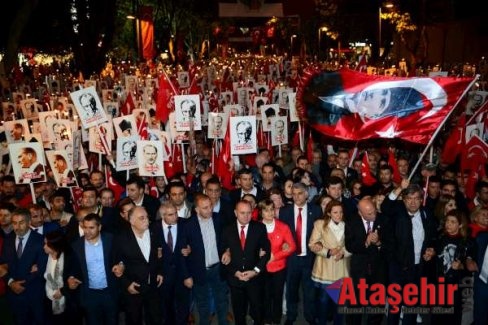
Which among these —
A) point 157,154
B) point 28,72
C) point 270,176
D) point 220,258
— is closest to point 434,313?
point 220,258

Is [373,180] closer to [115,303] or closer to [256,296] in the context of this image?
[256,296]

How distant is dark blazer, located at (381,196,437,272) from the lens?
7.28m

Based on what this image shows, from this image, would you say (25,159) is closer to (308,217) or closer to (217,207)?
(217,207)

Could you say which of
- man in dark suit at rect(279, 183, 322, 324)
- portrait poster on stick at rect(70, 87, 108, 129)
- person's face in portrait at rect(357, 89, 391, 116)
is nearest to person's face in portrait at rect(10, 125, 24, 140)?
portrait poster on stick at rect(70, 87, 108, 129)

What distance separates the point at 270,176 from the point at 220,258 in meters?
2.58

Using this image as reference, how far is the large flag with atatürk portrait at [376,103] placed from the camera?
25.5ft

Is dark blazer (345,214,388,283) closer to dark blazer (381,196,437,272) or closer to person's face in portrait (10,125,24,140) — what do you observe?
dark blazer (381,196,437,272)

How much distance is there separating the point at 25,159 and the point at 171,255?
11.5 ft

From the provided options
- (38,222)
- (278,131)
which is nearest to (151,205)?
(38,222)

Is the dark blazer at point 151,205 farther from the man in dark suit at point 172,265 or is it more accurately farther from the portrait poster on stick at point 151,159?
the man in dark suit at point 172,265

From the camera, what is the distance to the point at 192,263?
7441 millimetres

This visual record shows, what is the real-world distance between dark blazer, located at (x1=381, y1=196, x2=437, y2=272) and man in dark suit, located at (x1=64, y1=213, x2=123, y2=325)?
10.2 feet

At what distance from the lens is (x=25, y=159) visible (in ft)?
31.6

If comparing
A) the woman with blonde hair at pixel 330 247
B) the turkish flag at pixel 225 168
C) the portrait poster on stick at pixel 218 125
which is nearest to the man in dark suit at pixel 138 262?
the woman with blonde hair at pixel 330 247
